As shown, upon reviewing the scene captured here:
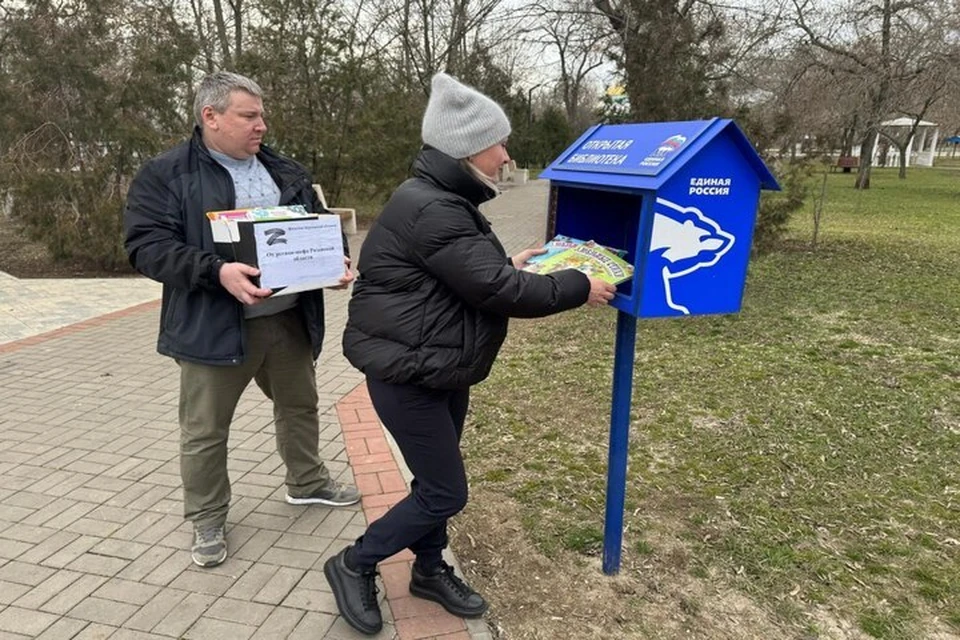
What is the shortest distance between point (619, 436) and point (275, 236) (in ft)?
4.36

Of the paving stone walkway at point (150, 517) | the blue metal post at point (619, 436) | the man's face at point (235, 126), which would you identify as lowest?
the paving stone walkway at point (150, 517)

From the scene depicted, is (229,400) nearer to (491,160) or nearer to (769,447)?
(491,160)

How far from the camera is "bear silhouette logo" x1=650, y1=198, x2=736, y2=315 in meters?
2.03

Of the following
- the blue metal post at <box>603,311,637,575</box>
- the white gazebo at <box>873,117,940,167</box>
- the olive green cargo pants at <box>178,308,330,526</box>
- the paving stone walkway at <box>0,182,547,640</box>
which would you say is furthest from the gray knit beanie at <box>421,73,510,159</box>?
the white gazebo at <box>873,117,940,167</box>

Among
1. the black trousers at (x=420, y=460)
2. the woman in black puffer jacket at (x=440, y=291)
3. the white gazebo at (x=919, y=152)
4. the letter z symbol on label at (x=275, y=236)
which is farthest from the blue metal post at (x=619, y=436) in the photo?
the white gazebo at (x=919, y=152)

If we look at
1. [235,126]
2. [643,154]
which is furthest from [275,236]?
[643,154]

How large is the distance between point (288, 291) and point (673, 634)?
168cm

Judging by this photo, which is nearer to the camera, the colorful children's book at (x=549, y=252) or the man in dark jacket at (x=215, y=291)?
the colorful children's book at (x=549, y=252)

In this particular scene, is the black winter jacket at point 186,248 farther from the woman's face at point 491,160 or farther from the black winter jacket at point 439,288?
the woman's face at point 491,160

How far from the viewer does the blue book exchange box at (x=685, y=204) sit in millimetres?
2012

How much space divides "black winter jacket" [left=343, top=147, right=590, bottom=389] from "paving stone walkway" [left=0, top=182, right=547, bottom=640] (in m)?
0.95

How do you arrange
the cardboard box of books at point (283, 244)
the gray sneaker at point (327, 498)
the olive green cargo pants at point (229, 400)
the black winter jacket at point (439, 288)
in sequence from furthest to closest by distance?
the gray sneaker at point (327, 498) < the olive green cargo pants at point (229, 400) < the cardboard box of books at point (283, 244) < the black winter jacket at point (439, 288)

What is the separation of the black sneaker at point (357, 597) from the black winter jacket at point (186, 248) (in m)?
0.79

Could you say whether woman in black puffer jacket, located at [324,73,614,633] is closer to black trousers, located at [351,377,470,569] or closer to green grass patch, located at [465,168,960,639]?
black trousers, located at [351,377,470,569]
